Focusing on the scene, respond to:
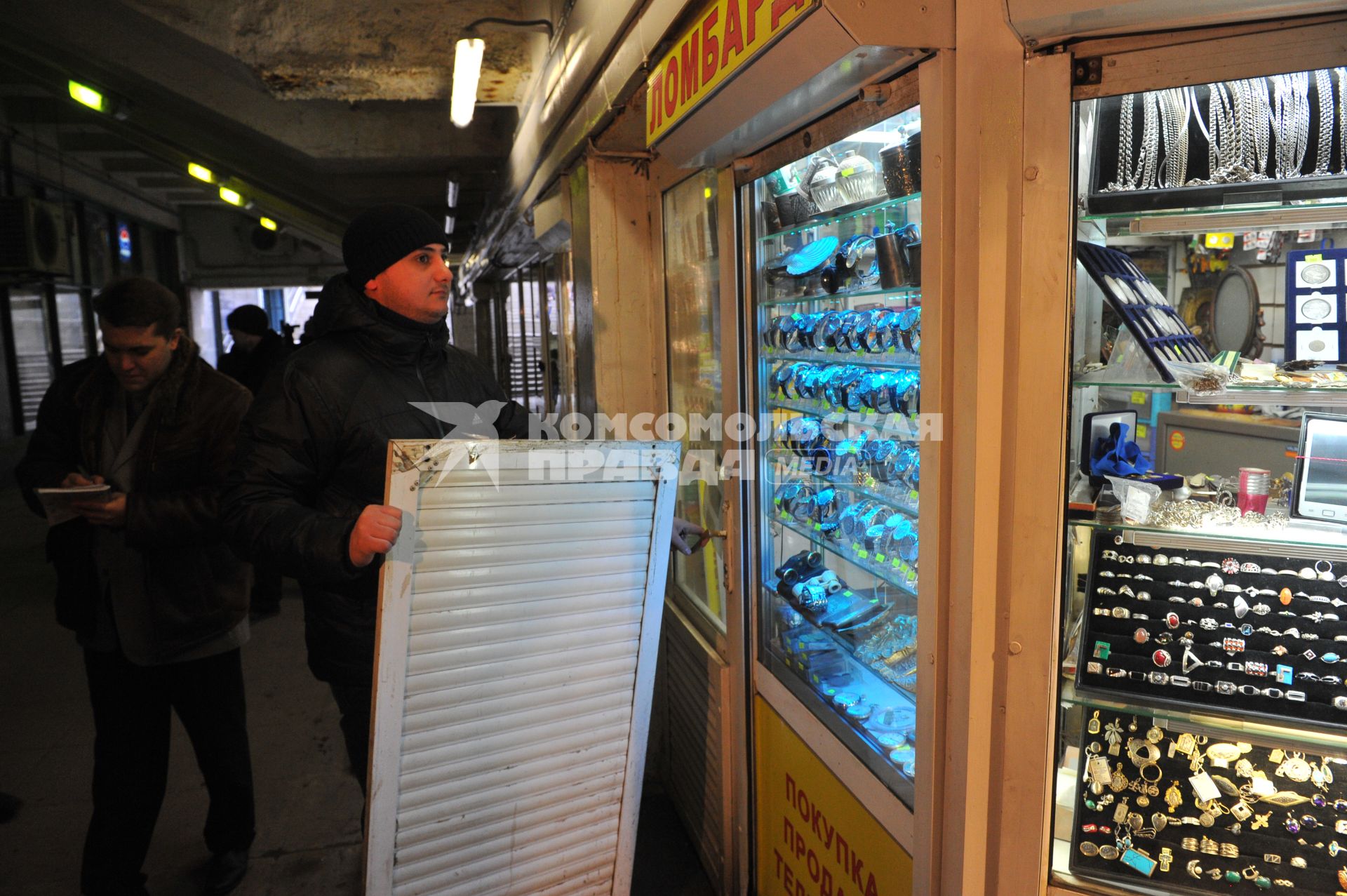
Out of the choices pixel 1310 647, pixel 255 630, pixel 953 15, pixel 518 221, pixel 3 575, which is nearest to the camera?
pixel 953 15

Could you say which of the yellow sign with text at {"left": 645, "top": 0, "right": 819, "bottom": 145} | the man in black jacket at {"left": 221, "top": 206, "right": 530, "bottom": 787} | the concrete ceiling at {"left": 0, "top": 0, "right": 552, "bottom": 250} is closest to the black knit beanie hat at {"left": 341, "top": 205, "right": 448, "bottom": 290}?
the man in black jacket at {"left": 221, "top": 206, "right": 530, "bottom": 787}

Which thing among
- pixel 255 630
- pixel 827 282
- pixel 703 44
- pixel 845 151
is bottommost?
pixel 255 630

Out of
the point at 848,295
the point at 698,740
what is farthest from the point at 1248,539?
the point at 698,740

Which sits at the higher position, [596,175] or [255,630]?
[596,175]

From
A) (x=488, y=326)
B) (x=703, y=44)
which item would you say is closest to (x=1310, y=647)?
(x=703, y=44)

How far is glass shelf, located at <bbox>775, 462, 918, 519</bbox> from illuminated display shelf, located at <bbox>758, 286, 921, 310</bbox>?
462 millimetres

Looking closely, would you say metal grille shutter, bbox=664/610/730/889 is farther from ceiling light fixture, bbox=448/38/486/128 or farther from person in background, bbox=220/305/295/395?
person in background, bbox=220/305/295/395

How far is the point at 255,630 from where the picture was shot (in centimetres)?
549

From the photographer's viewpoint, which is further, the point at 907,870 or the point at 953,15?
the point at 907,870

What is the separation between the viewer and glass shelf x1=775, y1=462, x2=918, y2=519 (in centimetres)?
203

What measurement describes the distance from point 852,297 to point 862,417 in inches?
12.9

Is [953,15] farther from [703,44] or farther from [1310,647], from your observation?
[1310,647]

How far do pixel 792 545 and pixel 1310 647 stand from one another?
1.45 meters

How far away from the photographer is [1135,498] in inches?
67.1
